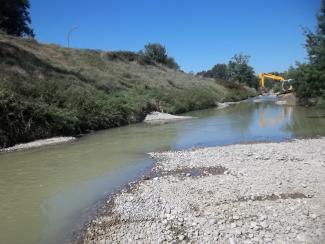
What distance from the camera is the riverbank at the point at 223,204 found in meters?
8.45

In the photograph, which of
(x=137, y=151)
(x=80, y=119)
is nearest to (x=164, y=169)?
(x=137, y=151)

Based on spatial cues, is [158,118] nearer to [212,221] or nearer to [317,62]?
[317,62]

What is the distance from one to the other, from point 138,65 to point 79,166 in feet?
176

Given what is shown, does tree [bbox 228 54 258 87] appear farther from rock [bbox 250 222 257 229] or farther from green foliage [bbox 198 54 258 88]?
rock [bbox 250 222 257 229]

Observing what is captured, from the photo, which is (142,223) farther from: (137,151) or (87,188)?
(137,151)

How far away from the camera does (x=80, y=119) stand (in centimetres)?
2762

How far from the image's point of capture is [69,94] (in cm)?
2925

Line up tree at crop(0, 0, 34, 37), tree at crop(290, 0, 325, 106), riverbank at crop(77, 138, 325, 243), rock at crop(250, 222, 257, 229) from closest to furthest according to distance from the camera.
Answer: riverbank at crop(77, 138, 325, 243) < rock at crop(250, 222, 257, 229) < tree at crop(290, 0, 325, 106) < tree at crop(0, 0, 34, 37)

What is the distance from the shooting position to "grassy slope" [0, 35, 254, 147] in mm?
22953

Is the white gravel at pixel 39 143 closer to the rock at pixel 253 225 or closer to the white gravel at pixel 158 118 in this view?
the white gravel at pixel 158 118

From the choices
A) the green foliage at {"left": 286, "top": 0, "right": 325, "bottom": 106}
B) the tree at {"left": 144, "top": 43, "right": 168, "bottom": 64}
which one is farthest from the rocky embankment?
the tree at {"left": 144, "top": 43, "right": 168, "bottom": 64}

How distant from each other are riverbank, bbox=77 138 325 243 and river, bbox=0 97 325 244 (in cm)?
106

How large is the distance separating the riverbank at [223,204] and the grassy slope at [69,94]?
10.7m

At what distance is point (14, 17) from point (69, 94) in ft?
112
